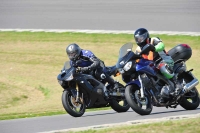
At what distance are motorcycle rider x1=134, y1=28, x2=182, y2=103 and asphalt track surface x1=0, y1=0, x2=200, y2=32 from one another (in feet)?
37.4

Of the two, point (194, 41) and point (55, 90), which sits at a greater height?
point (194, 41)

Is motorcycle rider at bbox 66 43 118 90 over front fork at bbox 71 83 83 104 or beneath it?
over

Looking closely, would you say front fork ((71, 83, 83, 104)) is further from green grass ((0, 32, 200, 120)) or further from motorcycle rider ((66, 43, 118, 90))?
green grass ((0, 32, 200, 120))

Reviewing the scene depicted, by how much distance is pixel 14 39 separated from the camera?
24234 millimetres

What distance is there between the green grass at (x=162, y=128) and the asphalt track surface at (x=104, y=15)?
1408cm

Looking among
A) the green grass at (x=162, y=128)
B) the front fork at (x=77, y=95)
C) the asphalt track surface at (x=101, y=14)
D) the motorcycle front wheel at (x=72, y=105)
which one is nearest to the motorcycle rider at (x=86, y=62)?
the front fork at (x=77, y=95)

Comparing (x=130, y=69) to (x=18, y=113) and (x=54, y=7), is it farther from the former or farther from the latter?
(x=54, y=7)

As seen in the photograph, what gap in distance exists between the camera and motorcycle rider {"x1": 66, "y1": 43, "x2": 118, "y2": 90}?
40.5ft

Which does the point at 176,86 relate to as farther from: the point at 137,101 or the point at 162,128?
the point at 162,128

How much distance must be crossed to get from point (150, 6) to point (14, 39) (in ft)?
20.7

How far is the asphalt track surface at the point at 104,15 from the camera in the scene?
23891mm

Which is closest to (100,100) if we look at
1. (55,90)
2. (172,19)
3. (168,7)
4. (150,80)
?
(150,80)

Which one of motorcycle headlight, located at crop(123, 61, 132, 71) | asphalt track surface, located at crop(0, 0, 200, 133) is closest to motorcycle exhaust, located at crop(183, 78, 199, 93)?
motorcycle headlight, located at crop(123, 61, 132, 71)

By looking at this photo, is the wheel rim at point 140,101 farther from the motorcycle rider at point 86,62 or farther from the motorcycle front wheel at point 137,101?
the motorcycle rider at point 86,62
